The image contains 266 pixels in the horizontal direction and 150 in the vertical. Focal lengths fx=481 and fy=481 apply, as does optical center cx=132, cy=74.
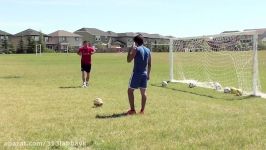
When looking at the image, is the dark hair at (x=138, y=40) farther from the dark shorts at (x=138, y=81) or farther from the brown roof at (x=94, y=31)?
the brown roof at (x=94, y=31)

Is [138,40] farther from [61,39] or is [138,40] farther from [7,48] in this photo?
[61,39]

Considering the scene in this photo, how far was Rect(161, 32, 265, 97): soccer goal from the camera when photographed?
57.4 feet

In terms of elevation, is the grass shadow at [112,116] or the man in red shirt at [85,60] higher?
the man in red shirt at [85,60]

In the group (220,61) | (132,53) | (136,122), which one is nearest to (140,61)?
(132,53)

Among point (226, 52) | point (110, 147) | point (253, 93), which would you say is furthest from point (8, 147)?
point (226, 52)

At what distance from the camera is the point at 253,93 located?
52.5 feet

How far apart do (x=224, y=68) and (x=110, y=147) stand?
79.3 feet

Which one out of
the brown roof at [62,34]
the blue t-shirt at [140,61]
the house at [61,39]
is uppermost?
the brown roof at [62,34]

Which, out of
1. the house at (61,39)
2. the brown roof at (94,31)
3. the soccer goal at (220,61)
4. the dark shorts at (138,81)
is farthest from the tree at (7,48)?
the dark shorts at (138,81)

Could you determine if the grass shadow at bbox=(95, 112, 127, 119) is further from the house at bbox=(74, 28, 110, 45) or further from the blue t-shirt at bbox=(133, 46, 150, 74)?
the house at bbox=(74, 28, 110, 45)

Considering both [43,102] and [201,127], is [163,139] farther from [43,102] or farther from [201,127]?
[43,102]

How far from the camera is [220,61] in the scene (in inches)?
1266

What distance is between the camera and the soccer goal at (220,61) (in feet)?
57.4

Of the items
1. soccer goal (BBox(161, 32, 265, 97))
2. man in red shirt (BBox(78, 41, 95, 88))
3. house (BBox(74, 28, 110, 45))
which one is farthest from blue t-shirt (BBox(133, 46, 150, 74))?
house (BBox(74, 28, 110, 45))
